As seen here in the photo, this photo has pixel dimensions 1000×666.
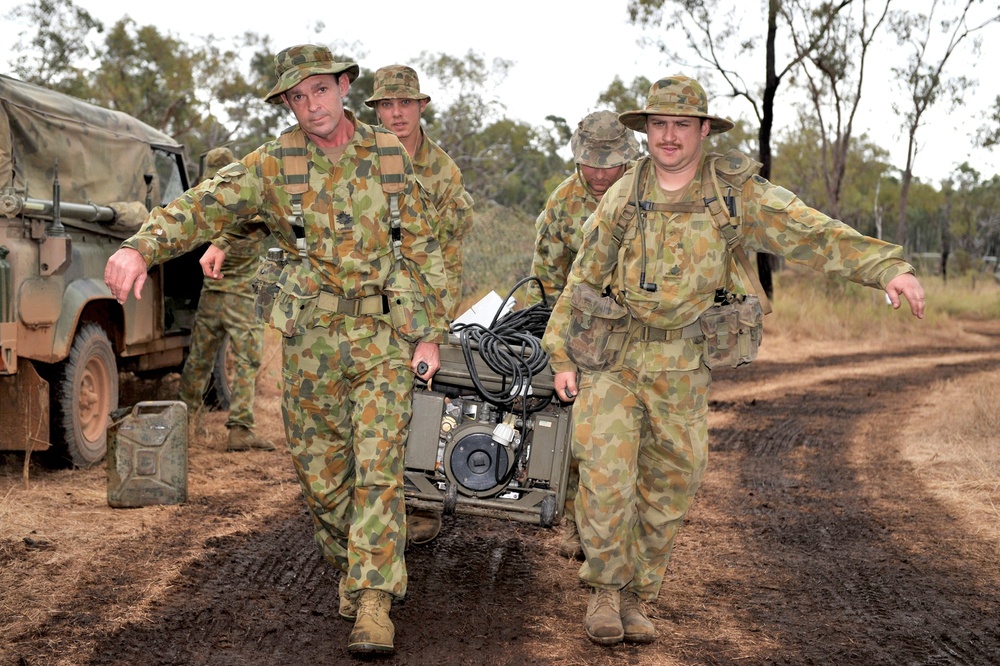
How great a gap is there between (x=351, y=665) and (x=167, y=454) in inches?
104

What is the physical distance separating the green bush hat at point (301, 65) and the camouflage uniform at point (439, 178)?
5.75 feet

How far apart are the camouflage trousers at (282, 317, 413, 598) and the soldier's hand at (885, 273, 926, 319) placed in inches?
72.2

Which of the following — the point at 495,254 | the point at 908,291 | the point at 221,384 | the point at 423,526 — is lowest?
the point at 423,526

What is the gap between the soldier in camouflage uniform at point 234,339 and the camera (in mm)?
8008

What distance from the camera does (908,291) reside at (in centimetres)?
385

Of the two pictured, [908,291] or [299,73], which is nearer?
[908,291]

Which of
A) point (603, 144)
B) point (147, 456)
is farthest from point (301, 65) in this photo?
point (147, 456)

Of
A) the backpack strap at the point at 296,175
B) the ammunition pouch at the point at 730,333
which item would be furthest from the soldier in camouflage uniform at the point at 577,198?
the backpack strap at the point at 296,175

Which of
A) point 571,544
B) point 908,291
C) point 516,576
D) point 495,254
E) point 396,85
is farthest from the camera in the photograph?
point 495,254

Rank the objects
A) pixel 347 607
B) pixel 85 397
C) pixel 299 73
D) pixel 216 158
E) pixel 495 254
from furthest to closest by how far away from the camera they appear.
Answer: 1. pixel 495 254
2. pixel 216 158
3. pixel 85 397
4. pixel 347 607
5. pixel 299 73

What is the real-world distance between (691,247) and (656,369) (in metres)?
0.50

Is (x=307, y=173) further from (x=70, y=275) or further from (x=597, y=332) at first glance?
(x=70, y=275)

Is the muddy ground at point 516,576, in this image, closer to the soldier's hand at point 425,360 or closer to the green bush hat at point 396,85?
the soldier's hand at point 425,360

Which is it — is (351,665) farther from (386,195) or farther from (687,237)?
(687,237)
